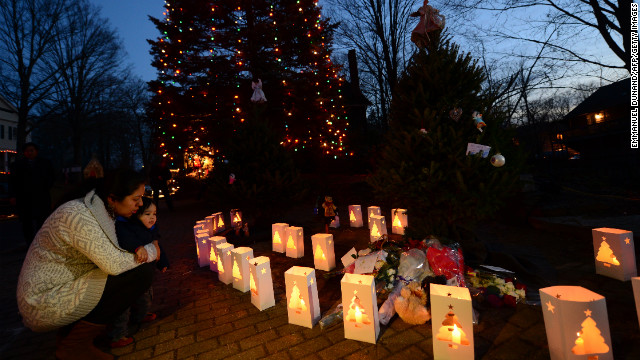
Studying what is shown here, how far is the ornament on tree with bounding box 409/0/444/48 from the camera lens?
165 inches

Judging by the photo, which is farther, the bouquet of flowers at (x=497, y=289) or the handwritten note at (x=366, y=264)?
the handwritten note at (x=366, y=264)

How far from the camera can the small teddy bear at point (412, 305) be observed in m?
2.62

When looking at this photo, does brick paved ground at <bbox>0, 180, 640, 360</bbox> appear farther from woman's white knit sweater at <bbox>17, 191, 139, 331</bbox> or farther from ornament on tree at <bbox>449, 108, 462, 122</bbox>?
ornament on tree at <bbox>449, 108, 462, 122</bbox>

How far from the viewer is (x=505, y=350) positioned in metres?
2.21

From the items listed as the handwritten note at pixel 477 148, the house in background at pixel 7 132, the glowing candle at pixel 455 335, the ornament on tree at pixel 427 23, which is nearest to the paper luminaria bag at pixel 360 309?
the glowing candle at pixel 455 335

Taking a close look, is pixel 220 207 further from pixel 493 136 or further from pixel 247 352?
pixel 493 136

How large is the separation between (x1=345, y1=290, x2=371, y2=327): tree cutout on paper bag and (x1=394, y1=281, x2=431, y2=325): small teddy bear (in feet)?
1.49

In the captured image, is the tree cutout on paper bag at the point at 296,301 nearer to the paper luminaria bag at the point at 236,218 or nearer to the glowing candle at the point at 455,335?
the glowing candle at the point at 455,335

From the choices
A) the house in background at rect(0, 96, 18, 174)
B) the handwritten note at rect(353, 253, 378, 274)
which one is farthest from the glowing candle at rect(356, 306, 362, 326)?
the house in background at rect(0, 96, 18, 174)

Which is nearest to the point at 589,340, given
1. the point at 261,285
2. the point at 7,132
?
the point at 261,285

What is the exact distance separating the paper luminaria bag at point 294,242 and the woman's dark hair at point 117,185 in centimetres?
282

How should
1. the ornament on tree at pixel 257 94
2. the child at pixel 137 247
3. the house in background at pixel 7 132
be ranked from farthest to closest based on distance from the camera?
the house in background at pixel 7 132, the ornament on tree at pixel 257 94, the child at pixel 137 247

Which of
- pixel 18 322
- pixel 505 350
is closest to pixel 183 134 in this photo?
pixel 18 322

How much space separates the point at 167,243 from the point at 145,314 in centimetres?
422
